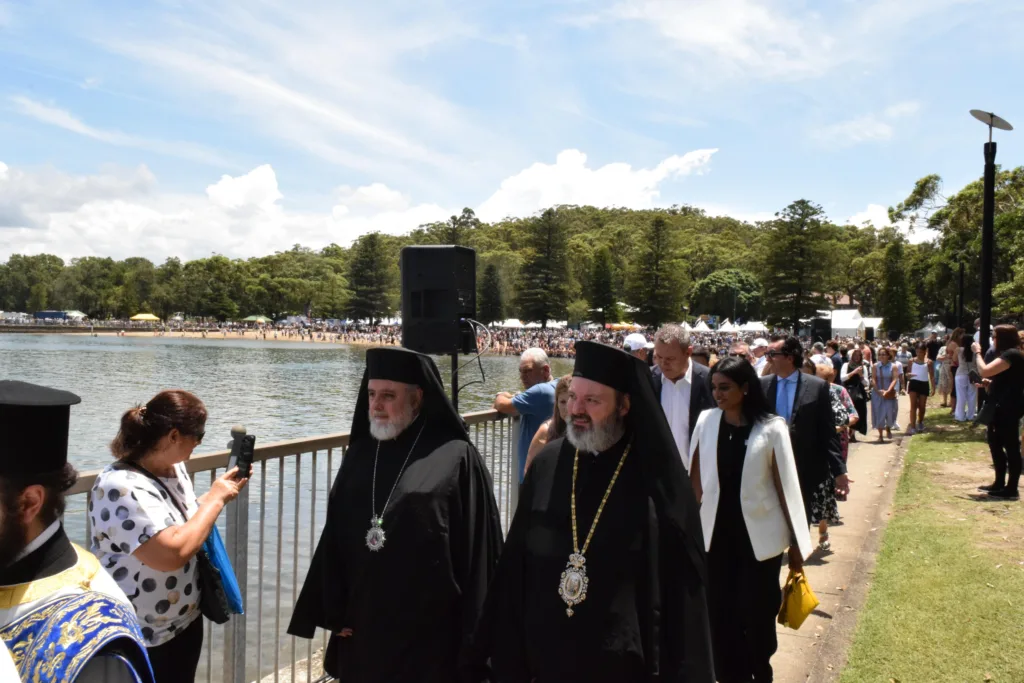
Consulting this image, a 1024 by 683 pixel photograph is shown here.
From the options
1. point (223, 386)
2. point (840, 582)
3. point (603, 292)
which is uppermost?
point (603, 292)

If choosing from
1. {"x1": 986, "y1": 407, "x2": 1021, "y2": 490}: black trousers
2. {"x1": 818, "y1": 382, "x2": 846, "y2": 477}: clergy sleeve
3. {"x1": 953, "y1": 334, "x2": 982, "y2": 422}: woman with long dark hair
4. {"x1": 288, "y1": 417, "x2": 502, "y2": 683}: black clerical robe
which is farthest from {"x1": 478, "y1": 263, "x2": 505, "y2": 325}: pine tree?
{"x1": 288, "y1": 417, "x2": 502, "y2": 683}: black clerical robe

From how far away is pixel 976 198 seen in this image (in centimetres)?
2638

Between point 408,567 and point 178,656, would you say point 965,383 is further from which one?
point 178,656

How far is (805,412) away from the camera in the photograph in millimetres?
6809

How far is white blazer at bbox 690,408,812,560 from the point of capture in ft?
15.6

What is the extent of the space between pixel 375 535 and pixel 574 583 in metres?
0.94

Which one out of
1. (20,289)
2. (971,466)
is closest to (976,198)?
(971,466)

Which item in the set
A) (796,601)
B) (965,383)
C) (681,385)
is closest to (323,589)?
(796,601)

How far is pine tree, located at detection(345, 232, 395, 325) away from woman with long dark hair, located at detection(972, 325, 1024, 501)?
121 m

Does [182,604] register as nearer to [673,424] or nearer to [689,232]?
[673,424]

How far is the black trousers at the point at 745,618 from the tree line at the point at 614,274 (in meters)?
16.5

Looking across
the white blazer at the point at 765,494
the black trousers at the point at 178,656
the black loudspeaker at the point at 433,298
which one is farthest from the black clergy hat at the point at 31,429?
the black loudspeaker at the point at 433,298

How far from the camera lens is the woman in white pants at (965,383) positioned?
1593 cm

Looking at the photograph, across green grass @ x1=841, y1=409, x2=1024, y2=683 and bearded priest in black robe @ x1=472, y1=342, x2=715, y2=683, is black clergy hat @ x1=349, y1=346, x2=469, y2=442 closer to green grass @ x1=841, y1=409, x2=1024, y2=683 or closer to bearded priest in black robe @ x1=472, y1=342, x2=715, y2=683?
bearded priest in black robe @ x1=472, y1=342, x2=715, y2=683
